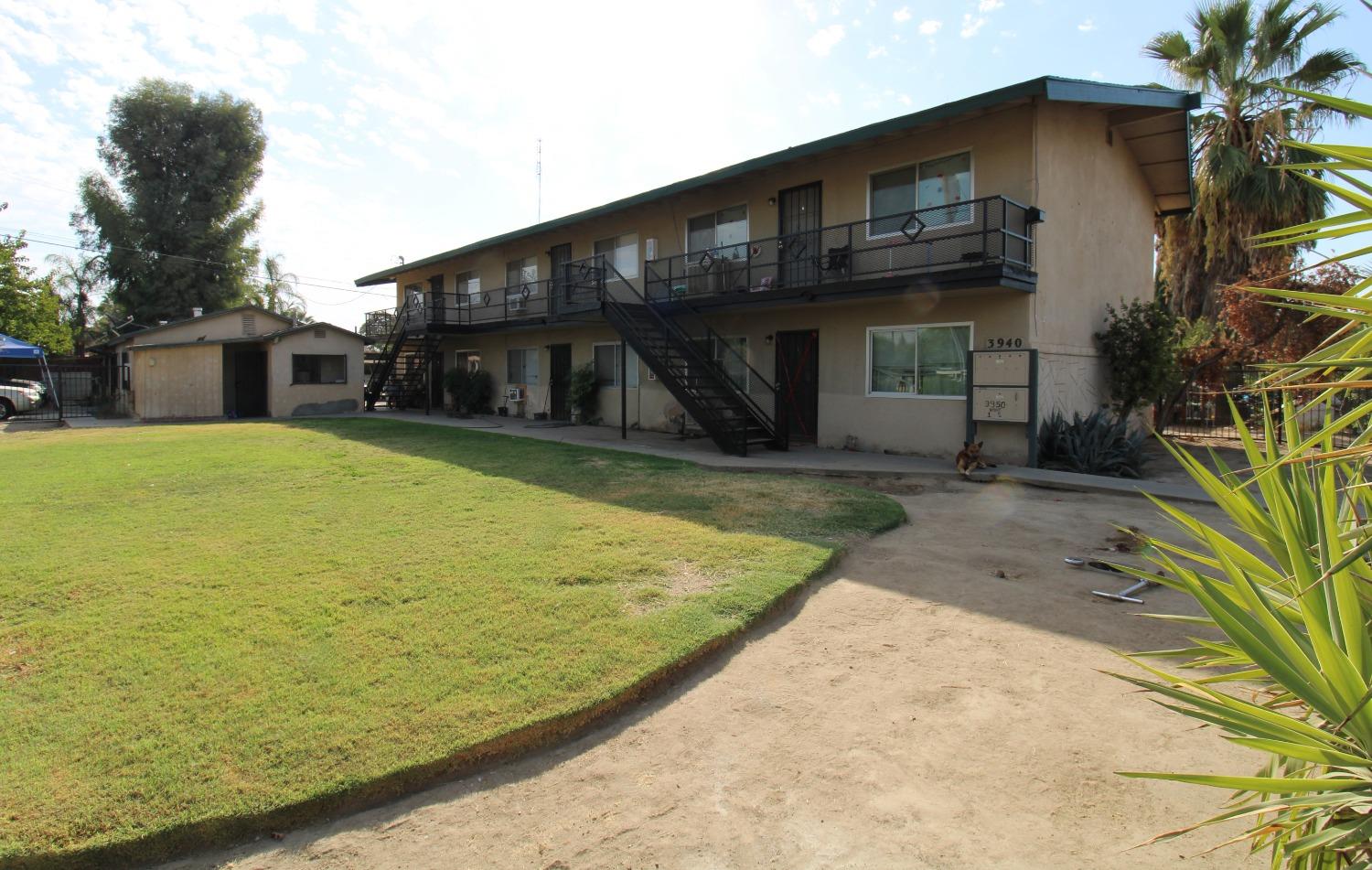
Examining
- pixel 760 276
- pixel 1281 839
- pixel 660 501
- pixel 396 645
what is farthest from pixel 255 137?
pixel 1281 839

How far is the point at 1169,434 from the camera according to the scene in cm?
1636

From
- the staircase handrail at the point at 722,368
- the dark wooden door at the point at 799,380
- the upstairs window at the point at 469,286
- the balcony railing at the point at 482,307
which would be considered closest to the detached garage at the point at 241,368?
the balcony railing at the point at 482,307

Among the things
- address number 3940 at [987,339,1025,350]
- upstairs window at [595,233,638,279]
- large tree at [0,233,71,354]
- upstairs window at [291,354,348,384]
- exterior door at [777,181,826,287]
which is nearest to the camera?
address number 3940 at [987,339,1025,350]

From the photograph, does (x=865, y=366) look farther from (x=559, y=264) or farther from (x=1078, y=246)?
(x=559, y=264)

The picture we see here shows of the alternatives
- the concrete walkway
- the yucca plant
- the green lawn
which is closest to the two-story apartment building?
the concrete walkway

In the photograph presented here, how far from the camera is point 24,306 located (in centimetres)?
3259

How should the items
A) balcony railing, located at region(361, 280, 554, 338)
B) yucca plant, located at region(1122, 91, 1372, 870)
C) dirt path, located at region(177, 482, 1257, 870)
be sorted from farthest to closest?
balcony railing, located at region(361, 280, 554, 338) < dirt path, located at region(177, 482, 1257, 870) < yucca plant, located at region(1122, 91, 1372, 870)

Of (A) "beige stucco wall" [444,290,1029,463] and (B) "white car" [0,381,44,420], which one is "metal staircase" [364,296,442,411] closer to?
(A) "beige stucco wall" [444,290,1029,463]

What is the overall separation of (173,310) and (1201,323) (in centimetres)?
4125

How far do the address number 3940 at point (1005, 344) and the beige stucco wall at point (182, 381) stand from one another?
73.3ft

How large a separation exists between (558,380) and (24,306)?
2688 centimetres

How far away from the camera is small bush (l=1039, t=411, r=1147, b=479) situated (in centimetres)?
1199

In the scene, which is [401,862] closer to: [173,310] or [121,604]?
[121,604]

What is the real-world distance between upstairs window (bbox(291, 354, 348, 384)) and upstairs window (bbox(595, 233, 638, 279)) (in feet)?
33.8
